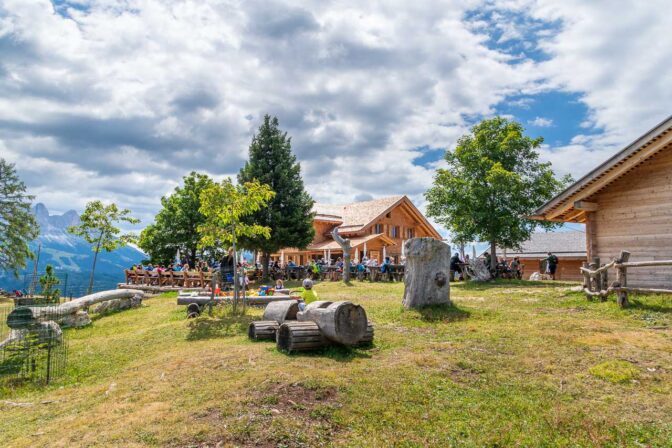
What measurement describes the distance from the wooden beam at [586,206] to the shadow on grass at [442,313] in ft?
21.5

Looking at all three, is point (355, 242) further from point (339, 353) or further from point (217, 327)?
point (339, 353)

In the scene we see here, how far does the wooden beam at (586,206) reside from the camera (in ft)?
50.6

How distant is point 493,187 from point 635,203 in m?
10.5

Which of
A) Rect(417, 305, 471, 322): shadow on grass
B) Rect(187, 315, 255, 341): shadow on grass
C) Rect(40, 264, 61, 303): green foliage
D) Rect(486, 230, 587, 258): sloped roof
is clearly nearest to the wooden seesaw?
Rect(417, 305, 471, 322): shadow on grass

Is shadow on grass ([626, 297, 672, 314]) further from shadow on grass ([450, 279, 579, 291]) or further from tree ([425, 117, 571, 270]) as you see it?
tree ([425, 117, 571, 270])

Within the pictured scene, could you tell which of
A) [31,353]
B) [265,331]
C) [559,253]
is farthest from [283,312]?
[559,253]

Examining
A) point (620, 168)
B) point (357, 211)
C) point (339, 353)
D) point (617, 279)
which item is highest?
point (357, 211)

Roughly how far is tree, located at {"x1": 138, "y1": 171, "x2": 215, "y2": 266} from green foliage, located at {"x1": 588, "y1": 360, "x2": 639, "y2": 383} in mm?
36147

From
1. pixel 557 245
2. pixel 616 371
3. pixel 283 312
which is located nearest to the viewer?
pixel 616 371

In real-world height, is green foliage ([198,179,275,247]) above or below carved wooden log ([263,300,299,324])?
above

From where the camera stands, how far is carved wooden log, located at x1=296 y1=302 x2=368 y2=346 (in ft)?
27.8

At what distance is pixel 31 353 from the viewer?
10.4 metres

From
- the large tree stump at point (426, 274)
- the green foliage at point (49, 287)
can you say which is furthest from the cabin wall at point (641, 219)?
the green foliage at point (49, 287)

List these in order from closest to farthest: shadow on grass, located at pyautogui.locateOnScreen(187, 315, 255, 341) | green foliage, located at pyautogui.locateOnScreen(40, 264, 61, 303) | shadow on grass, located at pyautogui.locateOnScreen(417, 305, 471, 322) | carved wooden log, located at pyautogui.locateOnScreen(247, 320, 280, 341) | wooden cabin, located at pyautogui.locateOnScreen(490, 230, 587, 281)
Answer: carved wooden log, located at pyautogui.locateOnScreen(247, 320, 280, 341) < shadow on grass, located at pyautogui.locateOnScreen(417, 305, 471, 322) < shadow on grass, located at pyautogui.locateOnScreen(187, 315, 255, 341) < green foliage, located at pyautogui.locateOnScreen(40, 264, 61, 303) < wooden cabin, located at pyautogui.locateOnScreen(490, 230, 587, 281)
